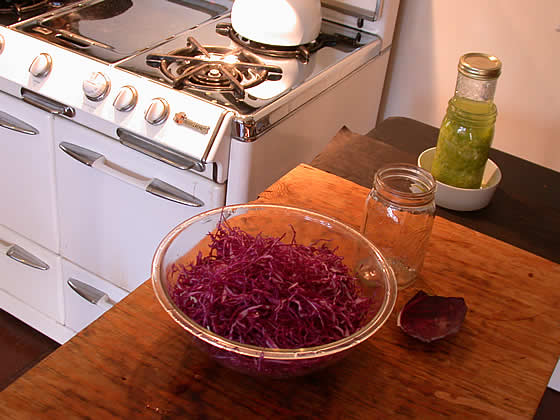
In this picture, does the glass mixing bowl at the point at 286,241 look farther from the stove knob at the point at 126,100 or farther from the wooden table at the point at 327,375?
the stove knob at the point at 126,100

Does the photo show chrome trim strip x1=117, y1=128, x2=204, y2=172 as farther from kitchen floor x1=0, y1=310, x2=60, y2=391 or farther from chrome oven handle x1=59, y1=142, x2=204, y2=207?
kitchen floor x1=0, y1=310, x2=60, y2=391

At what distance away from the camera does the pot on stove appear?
1.56m

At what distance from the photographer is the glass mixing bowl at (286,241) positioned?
0.68 meters

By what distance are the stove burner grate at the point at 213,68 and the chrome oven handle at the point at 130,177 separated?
23 centimetres

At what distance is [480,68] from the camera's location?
103 centimetres

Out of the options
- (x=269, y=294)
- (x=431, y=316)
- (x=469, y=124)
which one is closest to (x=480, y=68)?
(x=469, y=124)

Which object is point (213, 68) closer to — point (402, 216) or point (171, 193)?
point (171, 193)

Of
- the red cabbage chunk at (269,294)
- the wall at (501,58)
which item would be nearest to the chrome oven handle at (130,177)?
the red cabbage chunk at (269,294)

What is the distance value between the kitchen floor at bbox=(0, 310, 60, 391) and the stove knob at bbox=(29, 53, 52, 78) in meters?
0.85

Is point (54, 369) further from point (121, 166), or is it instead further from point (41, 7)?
point (41, 7)

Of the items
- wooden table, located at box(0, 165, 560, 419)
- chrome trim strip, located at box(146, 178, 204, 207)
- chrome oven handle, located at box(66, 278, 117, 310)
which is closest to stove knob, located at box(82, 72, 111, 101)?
chrome trim strip, located at box(146, 178, 204, 207)

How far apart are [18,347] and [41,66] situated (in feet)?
2.99

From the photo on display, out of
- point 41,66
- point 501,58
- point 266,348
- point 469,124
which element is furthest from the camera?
point 501,58

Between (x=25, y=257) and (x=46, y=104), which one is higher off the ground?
(x=46, y=104)
